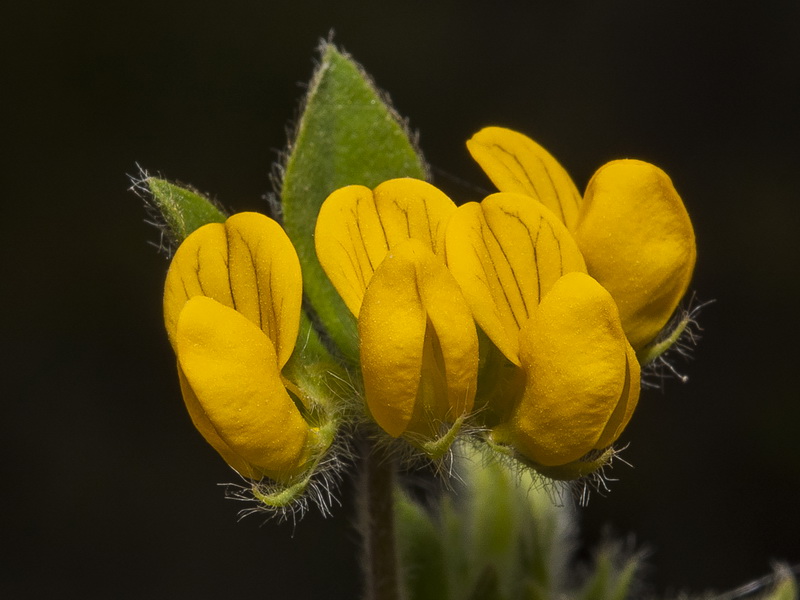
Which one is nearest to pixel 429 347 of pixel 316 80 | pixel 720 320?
pixel 316 80

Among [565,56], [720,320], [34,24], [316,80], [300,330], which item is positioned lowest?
[720,320]

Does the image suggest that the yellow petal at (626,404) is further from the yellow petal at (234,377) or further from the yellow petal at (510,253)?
the yellow petal at (234,377)

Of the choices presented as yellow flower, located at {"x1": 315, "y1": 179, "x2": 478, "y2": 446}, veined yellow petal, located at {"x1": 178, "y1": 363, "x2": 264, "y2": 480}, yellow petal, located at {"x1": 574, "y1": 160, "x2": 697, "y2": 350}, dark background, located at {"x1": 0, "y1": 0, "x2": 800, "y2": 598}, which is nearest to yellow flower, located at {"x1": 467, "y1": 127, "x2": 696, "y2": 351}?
yellow petal, located at {"x1": 574, "y1": 160, "x2": 697, "y2": 350}

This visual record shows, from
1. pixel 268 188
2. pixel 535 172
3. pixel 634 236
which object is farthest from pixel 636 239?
pixel 268 188

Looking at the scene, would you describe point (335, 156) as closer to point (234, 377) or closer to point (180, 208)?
point (180, 208)

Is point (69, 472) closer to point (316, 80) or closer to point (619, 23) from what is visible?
point (619, 23)

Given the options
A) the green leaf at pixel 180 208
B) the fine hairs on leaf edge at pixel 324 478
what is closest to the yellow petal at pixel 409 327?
the fine hairs on leaf edge at pixel 324 478
